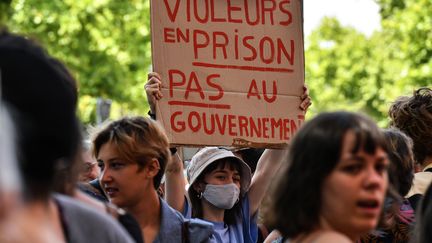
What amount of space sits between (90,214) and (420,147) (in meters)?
3.68

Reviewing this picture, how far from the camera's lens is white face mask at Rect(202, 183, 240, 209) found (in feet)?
22.1

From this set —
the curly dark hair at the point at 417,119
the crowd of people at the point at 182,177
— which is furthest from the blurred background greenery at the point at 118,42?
the curly dark hair at the point at 417,119

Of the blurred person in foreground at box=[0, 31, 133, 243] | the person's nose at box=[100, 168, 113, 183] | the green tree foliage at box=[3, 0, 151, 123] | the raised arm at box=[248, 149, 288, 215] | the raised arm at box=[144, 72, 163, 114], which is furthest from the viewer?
the green tree foliage at box=[3, 0, 151, 123]

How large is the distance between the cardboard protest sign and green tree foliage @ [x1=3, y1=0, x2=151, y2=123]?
64.3 ft

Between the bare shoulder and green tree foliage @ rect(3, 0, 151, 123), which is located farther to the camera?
green tree foliage @ rect(3, 0, 151, 123)

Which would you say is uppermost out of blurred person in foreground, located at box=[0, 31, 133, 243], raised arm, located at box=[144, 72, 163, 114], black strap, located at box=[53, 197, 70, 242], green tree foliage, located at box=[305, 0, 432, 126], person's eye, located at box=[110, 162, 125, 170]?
blurred person in foreground, located at box=[0, 31, 133, 243]

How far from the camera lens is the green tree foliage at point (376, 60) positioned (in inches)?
1029

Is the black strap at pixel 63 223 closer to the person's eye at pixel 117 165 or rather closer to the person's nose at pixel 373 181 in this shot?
the person's nose at pixel 373 181

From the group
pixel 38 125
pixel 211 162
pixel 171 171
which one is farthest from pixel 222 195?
pixel 38 125

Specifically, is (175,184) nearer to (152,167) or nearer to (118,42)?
(152,167)

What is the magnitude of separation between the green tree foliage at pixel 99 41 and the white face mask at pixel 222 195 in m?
20.0

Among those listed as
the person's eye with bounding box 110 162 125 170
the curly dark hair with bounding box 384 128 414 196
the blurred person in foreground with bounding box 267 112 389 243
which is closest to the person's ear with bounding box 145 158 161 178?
the person's eye with bounding box 110 162 125 170

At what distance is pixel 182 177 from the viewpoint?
21.9ft

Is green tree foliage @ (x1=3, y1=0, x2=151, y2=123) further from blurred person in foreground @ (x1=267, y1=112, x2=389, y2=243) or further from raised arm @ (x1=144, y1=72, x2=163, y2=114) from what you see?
blurred person in foreground @ (x1=267, y1=112, x2=389, y2=243)
